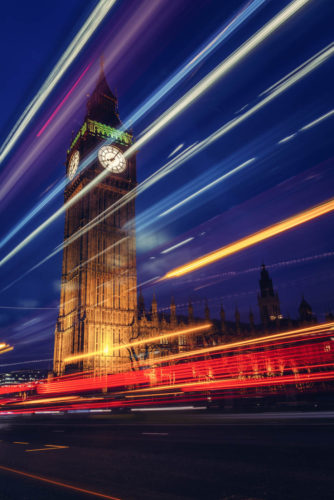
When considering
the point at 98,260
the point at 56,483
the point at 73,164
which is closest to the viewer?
the point at 56,483

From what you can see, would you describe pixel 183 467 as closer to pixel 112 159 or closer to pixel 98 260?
pixel 98 260

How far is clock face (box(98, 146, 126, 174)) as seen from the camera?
65625 mm

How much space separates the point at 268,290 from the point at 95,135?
68.3m

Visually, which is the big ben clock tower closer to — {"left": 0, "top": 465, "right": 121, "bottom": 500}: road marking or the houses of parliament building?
the houses of parliament building

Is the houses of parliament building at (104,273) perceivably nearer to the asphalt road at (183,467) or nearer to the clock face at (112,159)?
the clock face at (112,159)

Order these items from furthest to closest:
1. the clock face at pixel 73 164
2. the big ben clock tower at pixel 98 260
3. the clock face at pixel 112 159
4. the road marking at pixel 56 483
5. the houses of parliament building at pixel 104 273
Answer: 1. the clock face at pixel 73 164
2. the clock face at pixel 112 159
3. the houses of parliament building at pixel 104 273
4. the big ben clock tower at pixel 98 260
5. the road marking at pixel 56 483

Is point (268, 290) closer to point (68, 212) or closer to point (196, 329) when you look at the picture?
point (196, 329)

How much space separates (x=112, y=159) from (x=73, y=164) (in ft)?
28.0

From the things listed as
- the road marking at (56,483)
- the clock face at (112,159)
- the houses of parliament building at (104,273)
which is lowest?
the road marking at (56,483)

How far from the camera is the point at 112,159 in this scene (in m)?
67.1

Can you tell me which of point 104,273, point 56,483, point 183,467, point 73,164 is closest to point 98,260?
point 104,273

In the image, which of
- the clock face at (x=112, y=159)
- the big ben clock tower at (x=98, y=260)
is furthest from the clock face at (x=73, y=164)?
the clock face at (x=112, y=159)

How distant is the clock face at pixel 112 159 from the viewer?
65.6 metres

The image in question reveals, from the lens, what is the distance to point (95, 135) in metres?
67.8
